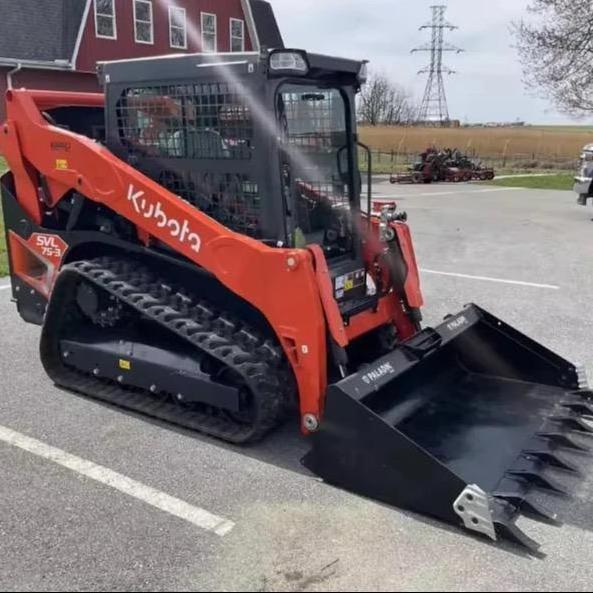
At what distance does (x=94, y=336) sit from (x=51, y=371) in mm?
440

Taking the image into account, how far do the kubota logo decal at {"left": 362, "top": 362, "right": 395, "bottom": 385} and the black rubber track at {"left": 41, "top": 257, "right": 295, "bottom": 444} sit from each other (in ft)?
1.70

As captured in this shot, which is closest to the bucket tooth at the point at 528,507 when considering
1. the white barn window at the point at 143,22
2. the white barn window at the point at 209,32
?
the white barn window at the point at 143,22

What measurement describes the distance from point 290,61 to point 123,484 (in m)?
2.32

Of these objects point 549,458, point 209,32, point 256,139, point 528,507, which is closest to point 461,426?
point 549,458

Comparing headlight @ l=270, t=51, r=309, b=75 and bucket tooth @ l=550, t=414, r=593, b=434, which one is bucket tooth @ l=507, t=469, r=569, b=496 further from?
headlight @ l=270, t=51, r=309, b=75

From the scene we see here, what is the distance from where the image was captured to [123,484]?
135 inches

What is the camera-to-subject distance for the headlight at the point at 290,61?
3520 millimetres

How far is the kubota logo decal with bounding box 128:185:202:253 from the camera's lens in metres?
3.82

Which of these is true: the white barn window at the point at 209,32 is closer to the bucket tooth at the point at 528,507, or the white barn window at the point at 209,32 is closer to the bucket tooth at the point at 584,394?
the bucket tooth at the point at 584,394

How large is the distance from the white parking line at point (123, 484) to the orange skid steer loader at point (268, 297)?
58cm

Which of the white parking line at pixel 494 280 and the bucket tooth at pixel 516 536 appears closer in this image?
the bucket tooth at pixel 516 536

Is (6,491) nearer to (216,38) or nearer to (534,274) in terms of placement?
(534,274)

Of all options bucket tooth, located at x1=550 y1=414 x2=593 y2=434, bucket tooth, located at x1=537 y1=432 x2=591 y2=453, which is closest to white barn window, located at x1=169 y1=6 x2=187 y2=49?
bucket tooth, located at x1=550 y1=414 x2=593 y2=434

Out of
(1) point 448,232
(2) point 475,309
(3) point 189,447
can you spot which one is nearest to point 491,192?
(1) point 448,232
